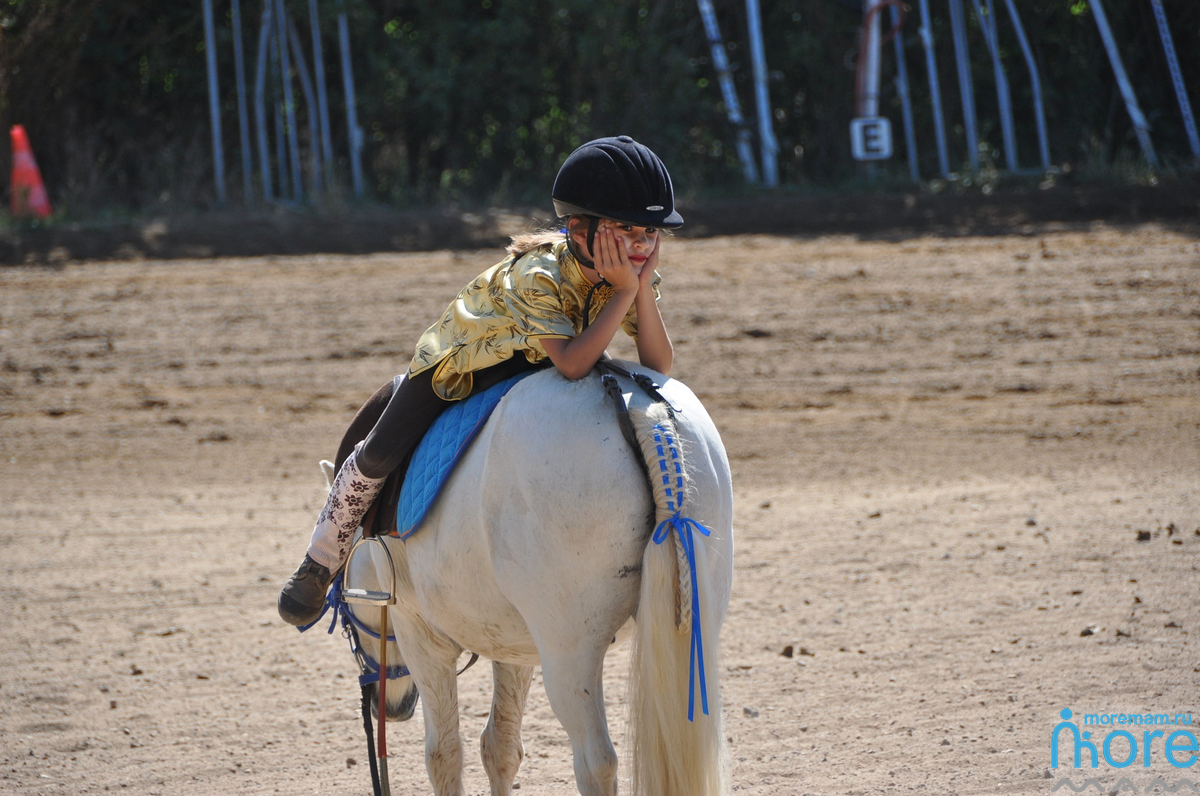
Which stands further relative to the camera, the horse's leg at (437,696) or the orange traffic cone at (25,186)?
the orange traffic cone at (25,186)

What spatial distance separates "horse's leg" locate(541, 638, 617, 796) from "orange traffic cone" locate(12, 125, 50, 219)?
11102 mm

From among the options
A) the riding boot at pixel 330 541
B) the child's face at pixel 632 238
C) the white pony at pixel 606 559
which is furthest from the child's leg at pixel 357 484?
the child's face at pixel 632 238

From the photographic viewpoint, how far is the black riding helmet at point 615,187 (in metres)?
2.54

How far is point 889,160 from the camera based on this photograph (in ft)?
45.3

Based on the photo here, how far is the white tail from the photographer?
2.32 metres

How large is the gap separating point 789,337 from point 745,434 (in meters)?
1.75

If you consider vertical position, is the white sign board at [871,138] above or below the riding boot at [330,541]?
above

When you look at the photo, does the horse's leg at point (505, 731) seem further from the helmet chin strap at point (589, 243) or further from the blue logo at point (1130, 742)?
Answer: the blue logo at point (1130, 742)

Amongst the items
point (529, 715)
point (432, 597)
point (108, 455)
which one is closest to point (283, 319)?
point (108, 455)

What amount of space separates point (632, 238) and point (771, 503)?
14.6 feet

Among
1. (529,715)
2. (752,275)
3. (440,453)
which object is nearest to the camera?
(440,453)

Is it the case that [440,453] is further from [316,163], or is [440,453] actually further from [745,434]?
[316,163]

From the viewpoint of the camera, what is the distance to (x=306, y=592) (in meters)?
3.25

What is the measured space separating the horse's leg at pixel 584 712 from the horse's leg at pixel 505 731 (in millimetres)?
850
